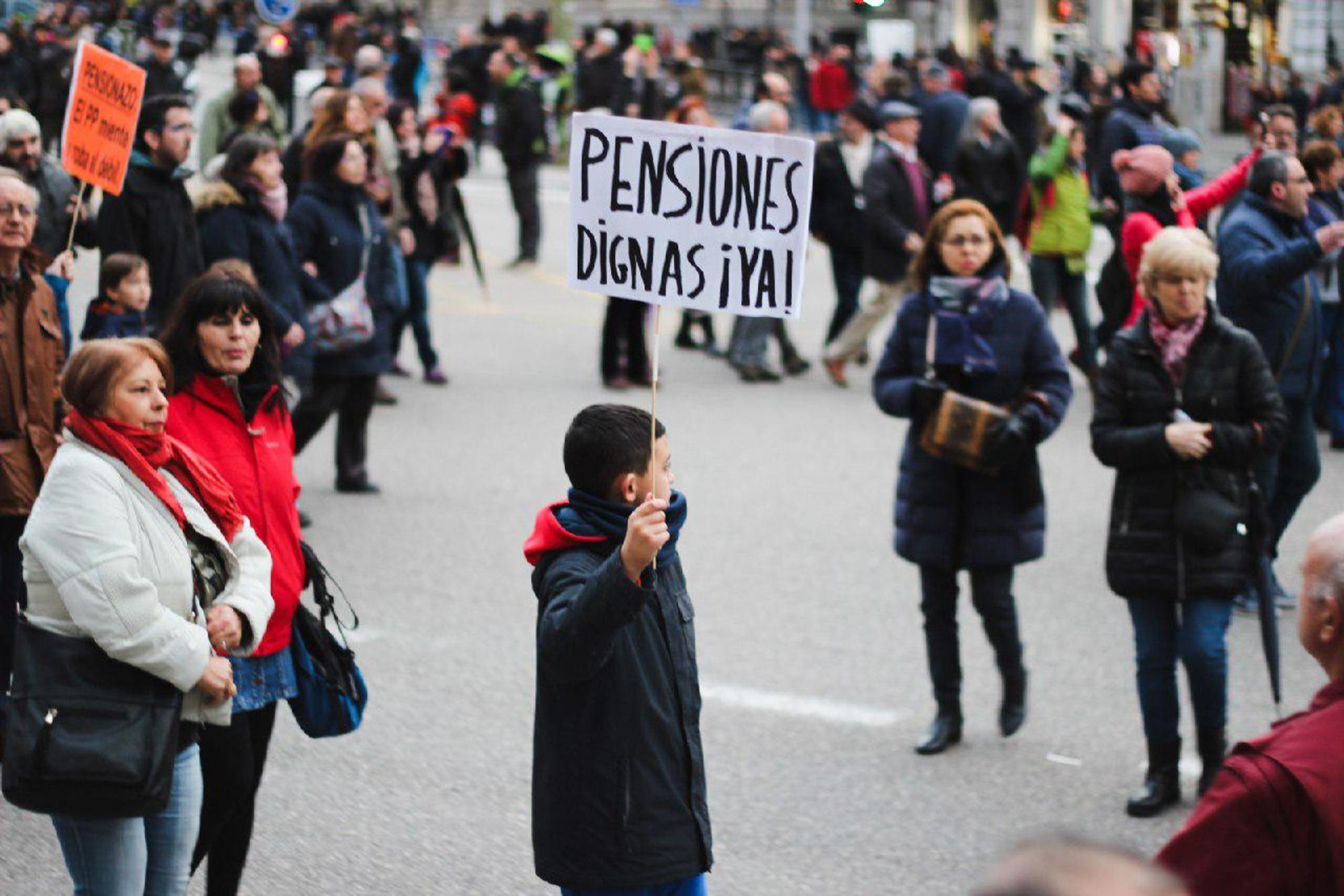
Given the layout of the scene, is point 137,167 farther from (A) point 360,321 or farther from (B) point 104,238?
(A) point 360,321

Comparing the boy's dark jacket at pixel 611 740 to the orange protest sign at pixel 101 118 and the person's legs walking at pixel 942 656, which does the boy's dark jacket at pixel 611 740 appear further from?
the orange protest sign at pixel 101 118

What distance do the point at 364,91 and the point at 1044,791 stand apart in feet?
26.5

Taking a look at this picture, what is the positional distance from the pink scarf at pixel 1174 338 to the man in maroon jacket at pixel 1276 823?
10.5 feet

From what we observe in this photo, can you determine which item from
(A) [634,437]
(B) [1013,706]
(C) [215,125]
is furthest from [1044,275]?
(A) [634,437]

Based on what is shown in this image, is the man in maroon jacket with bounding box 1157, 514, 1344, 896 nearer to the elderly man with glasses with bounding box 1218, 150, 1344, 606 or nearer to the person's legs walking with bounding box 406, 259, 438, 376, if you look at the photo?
the elderly man with glasses with bounding box 1218, 150, 1344, 606

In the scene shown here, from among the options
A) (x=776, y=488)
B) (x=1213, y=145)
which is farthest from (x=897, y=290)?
(x=1213, y=145)

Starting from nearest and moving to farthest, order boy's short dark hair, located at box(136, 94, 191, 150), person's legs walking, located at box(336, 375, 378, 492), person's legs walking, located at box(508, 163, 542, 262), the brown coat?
the brown coat, boy's short dark hair, located at box(136, 94, 191, 150), person's legs walking, located at box(336, 375, 378, 492), person's legs walking, located at box(508, 163, 542, 262)

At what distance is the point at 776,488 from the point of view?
10.2m

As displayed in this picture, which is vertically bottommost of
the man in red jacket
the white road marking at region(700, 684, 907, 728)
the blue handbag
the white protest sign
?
the man in red jacket

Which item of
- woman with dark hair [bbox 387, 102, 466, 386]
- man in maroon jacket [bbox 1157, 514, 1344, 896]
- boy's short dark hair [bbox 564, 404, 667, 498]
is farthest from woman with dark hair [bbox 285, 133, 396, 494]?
man in maroon jacket [bbox 1157, 514, 1344, 896]

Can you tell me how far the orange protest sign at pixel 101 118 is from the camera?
6.74 m

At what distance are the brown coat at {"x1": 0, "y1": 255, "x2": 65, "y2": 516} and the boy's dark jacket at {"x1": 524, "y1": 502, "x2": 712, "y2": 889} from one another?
2417 mm

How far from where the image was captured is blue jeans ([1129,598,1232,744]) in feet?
19.1

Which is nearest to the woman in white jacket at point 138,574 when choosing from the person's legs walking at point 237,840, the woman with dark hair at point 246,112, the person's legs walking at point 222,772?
the person's legs walking at point 222,772
